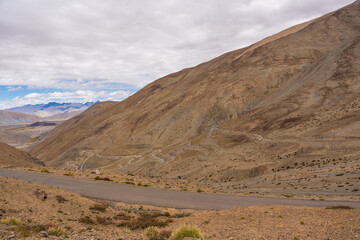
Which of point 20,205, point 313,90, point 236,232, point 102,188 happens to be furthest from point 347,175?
point 313,90

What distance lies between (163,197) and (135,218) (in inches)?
241

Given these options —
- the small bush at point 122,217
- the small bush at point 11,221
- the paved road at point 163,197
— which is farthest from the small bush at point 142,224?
the paved road at point 163,197

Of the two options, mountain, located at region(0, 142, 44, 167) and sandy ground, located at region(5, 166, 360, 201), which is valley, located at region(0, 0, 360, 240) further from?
mountain, located at region(0, 142, 44, 167)

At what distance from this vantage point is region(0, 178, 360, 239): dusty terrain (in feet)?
35.1

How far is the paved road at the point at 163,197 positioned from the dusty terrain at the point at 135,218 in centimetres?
196

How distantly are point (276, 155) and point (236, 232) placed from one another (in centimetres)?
3610

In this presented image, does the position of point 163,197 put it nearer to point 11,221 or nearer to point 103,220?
point 103,220

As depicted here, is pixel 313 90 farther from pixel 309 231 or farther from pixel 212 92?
pixel 309 231

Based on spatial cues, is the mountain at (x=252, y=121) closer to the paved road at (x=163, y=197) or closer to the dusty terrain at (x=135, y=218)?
the paved road at (x=163, y=197)

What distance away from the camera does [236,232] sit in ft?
38.3

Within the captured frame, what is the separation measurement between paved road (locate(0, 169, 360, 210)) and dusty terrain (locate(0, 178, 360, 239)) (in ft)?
6.44

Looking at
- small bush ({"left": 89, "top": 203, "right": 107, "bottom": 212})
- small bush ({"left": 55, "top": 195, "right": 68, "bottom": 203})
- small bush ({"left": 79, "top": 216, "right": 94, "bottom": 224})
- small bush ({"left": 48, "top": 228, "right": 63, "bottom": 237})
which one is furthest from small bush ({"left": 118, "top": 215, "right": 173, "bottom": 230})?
small bush ({"left": 55, "top": 195, "right": 68, "bottom": 203})

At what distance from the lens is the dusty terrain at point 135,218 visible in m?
10.7

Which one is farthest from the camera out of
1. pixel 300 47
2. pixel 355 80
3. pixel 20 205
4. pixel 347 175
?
pixel 300 47
